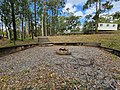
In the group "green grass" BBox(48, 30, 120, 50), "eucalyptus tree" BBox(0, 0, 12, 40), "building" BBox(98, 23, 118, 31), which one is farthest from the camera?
"building" BBox(98, 23, 118, 31)

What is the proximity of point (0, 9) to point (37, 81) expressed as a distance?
1392cm

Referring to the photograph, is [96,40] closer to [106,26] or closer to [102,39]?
[102,39]

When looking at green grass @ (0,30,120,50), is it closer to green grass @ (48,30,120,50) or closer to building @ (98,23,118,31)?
green grass @ (48,30,120,50)

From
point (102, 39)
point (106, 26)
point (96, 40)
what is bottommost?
point (96, 40)

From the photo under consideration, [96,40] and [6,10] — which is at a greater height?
[6,10]

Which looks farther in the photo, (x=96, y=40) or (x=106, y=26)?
(x=106, y=26)

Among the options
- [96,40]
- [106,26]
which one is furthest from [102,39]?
[106,26]

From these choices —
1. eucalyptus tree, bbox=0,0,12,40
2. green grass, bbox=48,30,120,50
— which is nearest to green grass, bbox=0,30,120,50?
green grass, bbox=48,30,120,50

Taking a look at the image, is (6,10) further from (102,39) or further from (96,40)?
(102,39)

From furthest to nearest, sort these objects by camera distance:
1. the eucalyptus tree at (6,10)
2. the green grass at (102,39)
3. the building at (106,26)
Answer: the building at (106,26), the eucalyptus tree at (6,10), the green grass at (102,39)

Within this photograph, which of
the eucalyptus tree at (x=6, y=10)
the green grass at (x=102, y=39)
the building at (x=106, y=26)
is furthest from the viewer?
the building at (x=106, y=26)

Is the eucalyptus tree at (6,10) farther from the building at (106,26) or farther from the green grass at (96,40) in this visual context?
the building at (106,26)

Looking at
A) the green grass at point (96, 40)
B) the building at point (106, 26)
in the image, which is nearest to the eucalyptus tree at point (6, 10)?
the green grass at point (96, 40)

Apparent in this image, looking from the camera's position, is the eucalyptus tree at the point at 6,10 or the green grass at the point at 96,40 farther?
the eucalyptus tree at the point at 6,10
